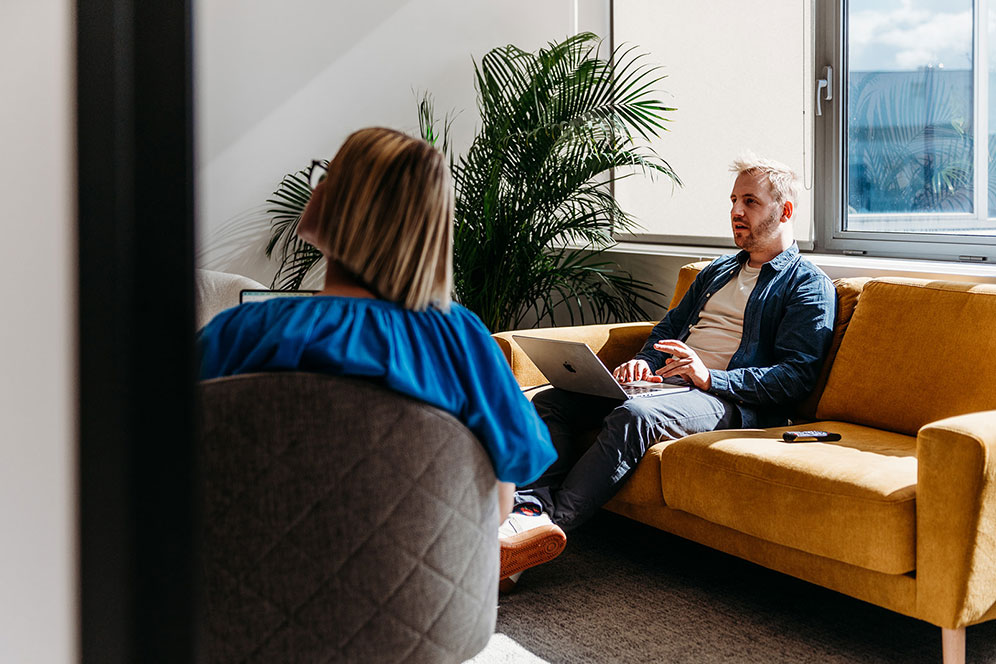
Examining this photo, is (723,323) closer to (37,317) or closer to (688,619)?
(688,619)

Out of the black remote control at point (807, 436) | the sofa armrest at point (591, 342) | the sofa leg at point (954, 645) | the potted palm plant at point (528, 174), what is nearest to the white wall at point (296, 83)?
the potted palm plant at point (528, 174)

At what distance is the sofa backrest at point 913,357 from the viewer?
2170 mm

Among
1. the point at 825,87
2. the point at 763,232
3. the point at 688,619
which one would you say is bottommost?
the point at 688,619

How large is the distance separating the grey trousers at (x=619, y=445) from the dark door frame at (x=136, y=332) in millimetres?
1863

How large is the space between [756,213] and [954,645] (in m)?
1.33

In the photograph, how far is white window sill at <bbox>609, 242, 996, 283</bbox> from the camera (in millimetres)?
2573

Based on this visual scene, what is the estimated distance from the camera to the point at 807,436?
87.7 inches

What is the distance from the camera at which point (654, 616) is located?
219 centimetres

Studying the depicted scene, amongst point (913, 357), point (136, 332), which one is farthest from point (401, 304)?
point (913, 357)

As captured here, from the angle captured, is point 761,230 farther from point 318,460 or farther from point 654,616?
point 318,460

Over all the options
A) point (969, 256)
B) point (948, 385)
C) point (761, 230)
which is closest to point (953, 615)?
point (948, 385)

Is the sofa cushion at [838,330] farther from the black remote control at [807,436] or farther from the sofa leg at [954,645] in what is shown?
the sofa leg at [954,645]

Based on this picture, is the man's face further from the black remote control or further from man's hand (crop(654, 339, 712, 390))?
the black remote control

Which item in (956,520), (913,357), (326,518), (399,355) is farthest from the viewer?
(913,357)
